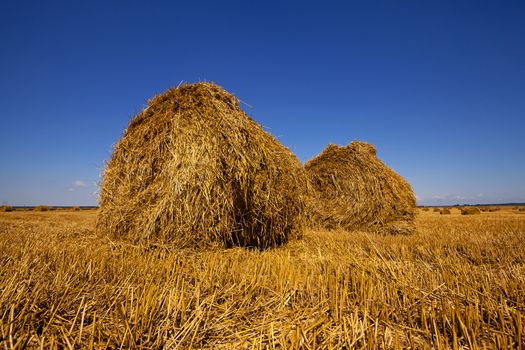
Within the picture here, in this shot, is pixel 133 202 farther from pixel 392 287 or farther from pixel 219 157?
pixel 392 287

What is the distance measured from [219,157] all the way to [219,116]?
2.31ft

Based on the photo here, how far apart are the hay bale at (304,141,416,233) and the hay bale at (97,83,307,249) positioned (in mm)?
3086

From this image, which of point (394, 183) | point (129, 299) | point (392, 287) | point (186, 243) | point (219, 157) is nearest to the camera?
point (129, 299)

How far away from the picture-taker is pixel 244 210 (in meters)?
4.68

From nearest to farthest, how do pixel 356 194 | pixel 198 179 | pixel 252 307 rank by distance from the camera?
1. pixel 252 307
2. pixel 198 179
3. pixel 356 194

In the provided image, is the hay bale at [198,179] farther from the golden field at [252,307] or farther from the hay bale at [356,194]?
the hay bale at [356,194]

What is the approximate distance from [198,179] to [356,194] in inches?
211

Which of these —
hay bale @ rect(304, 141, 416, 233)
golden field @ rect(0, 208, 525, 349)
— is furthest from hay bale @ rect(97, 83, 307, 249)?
hay bale @ rect(304, 141, 416, 233)

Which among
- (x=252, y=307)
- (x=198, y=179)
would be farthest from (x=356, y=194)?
(x=252, y=307)

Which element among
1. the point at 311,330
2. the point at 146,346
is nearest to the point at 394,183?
the point at 311,330

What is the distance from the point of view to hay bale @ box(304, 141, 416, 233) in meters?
8.12

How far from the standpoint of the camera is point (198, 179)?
429 cm

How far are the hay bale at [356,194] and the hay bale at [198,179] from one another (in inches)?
122

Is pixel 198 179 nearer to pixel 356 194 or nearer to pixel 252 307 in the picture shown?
pixel 252 307
